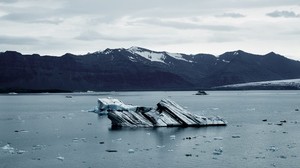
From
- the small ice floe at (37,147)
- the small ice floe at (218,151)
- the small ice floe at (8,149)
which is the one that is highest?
the small ice floe at (218,151)

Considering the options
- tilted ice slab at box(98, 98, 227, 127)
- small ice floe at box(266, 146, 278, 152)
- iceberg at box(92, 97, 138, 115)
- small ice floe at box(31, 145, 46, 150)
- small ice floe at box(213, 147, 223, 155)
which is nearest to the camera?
small ice floe at box(213, 147, 223, 155)

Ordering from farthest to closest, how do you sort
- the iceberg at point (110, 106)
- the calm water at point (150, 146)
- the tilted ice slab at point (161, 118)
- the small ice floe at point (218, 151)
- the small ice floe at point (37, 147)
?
the iceberg at point (110, 106)
the tilted ice slab at point (161, 118)
the small ice floe at point (37, 147)
the small ice floe at point (218, 151)
the calm water at point (150, 146)

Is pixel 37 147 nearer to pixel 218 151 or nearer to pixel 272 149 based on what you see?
pixel 218 151

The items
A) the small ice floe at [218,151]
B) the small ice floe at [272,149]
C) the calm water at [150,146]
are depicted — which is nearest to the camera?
the calm water at [150,146]

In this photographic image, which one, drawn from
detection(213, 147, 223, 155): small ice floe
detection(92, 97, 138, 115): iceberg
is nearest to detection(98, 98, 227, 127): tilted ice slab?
detection(92, 97, 138, 115): iceberg

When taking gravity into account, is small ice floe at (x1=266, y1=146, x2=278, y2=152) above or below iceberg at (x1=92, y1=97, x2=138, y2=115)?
below

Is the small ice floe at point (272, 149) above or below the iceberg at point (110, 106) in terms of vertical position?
below

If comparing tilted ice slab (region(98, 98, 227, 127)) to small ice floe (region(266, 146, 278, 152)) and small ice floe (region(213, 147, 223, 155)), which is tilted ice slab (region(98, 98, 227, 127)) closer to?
small ice floe (region(266, 146, 278, 152))

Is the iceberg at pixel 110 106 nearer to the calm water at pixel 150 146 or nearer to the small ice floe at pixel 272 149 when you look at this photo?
the calm water at pixel 150 146

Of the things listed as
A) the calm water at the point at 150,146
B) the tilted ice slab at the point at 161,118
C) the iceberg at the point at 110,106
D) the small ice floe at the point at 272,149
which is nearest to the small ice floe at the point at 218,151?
the calm water at the point at 150,146

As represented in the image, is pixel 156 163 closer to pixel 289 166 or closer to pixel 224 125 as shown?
pixel 289 166

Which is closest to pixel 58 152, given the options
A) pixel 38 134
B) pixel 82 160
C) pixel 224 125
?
pixel 82 160
